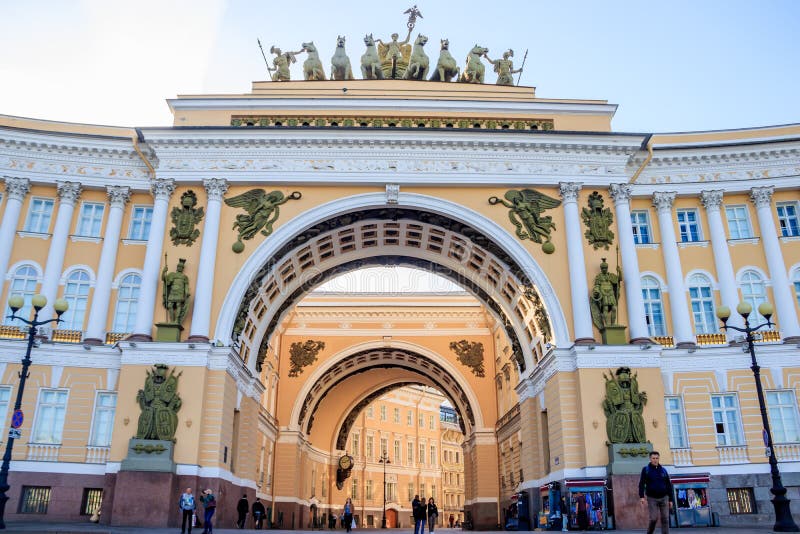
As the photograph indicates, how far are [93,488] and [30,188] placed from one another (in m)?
12.0

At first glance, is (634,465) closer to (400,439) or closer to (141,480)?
(141,480)

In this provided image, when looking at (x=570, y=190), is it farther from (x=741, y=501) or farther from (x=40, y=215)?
(x=40, y=215)

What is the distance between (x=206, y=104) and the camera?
2858 cm

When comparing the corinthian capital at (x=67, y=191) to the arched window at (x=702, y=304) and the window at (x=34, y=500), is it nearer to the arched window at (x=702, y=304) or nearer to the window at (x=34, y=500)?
the window at (x=34, y=500)

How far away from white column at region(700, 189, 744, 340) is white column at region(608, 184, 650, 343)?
3.26 m

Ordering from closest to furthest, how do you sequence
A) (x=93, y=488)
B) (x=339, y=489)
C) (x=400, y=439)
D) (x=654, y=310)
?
(x=93, y=488), (x=654, y=310), (x=339, y=489), (x=400, y=439)

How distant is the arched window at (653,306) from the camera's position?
27438 millimetres

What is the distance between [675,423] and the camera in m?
26.0

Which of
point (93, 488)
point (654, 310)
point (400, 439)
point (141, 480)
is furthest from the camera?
point (400, 439)

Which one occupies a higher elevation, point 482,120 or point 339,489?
point 482,120

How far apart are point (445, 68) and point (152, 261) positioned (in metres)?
15.2

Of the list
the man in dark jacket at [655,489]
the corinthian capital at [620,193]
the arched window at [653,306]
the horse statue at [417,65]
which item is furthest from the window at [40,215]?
the man in dark jacket at [655,489]

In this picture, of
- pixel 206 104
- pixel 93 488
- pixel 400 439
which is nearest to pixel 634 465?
pixel 93 488

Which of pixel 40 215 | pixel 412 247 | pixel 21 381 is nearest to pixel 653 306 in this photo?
pixel 412 247
